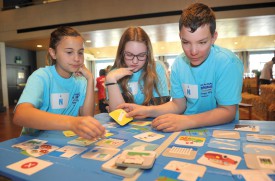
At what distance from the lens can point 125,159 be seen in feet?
2.09

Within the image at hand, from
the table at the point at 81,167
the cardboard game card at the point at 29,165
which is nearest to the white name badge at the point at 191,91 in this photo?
the table at the point at 81,167

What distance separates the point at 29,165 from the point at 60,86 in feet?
2.75

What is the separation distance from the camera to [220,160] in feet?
2.14

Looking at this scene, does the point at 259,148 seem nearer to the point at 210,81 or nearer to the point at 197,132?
the point at 197,132

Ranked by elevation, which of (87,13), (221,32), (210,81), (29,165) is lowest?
(29,165)

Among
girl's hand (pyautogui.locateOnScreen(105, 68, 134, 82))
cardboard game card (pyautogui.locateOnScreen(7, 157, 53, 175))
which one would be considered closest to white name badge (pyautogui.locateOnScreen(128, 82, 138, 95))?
girl's hand (pyautogui.locateOnScreen(105, 68, 134, 82))

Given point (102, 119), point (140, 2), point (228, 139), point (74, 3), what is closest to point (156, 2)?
point (140, 2)

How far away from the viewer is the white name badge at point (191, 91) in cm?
130

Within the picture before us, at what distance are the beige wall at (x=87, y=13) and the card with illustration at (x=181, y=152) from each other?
5.97 m

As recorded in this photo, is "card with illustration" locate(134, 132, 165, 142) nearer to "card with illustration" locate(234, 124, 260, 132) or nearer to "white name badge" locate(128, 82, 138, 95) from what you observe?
"card with illustration" locate(234, 124, 260, 132)

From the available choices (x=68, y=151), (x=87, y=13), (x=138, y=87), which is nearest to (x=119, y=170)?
(x=68, y=151)

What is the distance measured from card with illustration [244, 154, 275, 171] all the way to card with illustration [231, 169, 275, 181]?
0.11 ft

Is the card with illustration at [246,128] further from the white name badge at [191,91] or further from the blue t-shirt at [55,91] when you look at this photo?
the blue t-shirt at [55,91]

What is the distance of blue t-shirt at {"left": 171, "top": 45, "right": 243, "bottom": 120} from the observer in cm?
116
